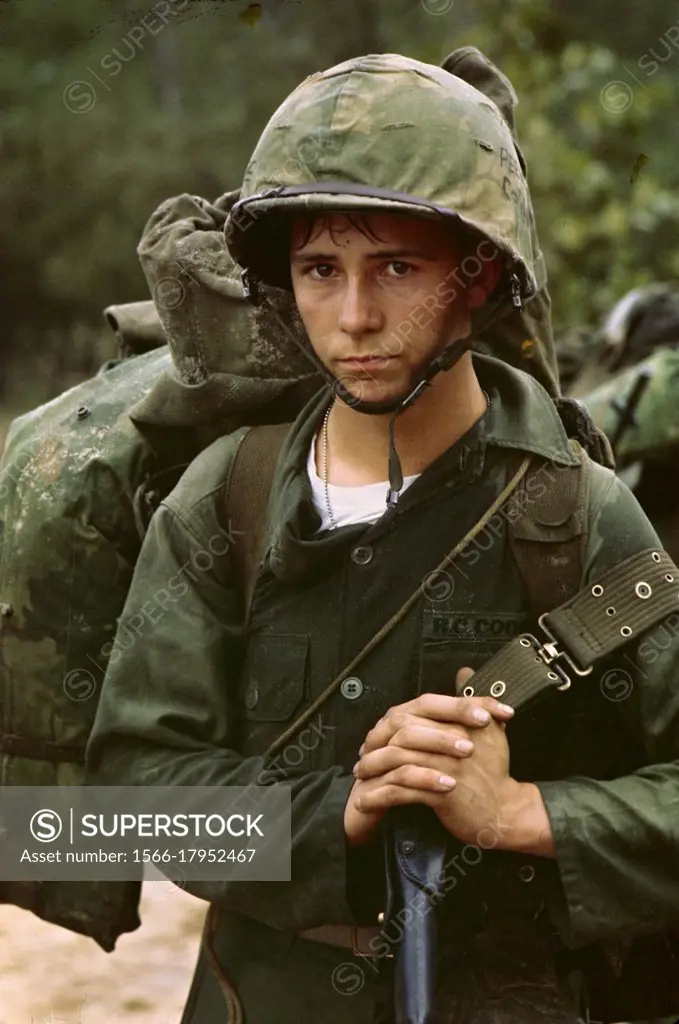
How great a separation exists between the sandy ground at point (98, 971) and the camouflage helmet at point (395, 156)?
10.9 feet

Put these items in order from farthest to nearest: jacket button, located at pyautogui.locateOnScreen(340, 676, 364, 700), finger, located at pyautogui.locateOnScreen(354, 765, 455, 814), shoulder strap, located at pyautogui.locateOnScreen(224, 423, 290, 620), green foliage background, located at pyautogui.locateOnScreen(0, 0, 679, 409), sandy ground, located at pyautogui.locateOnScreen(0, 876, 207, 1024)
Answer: green foliage background, located at pyautogui.locateOnScreen(0, 0, 679, 409) → sandy ground, located at pyautogui.locateOnScreen(0, 876, 207, 1024) → shoulder strap, located at pyautogui.locateOnScreen(224, 423, 290, 620) → jacket button, located at pyautogui.locateOnScreen(340, 676, 364, 700) → finger, located at pyautogui.locateOnScreen(354, 765, 455, 814)

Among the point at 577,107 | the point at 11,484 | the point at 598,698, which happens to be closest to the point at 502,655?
the point at 598,698

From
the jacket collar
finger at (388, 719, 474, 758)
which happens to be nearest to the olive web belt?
finger at (388, 719, 474, 758)

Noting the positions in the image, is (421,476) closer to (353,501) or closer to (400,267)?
(353,501)

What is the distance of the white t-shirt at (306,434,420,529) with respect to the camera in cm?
253

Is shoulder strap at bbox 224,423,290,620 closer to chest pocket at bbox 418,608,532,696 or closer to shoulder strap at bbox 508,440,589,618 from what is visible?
chest pocket at bbox 418,608,532,696

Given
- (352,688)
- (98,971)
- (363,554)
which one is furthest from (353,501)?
(98,971)

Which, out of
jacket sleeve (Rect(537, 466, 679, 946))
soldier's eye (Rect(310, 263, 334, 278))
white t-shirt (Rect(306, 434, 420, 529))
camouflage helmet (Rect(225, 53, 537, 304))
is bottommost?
jacket sleeve (Rect(537, 466, 679, 946))

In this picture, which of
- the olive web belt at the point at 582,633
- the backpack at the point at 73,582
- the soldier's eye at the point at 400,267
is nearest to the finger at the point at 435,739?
the olive web belt at the point at 582,633

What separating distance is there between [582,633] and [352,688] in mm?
412

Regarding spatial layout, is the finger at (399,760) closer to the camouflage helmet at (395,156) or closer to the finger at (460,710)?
the finger at (460,710)

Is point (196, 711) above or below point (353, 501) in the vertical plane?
below

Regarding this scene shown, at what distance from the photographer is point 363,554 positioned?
8.15 ft

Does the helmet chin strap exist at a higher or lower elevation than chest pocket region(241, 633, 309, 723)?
higher
